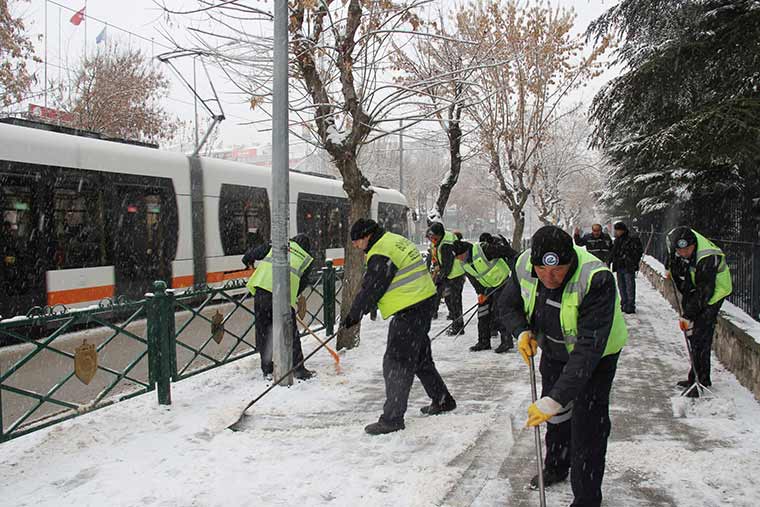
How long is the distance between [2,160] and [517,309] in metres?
7.79

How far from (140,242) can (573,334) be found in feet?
29.9

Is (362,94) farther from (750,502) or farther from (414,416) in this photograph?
(750,502)

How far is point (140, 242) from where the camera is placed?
421 inches

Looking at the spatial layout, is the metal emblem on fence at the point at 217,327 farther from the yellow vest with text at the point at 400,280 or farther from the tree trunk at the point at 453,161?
the tree trunk at the point at 453,161

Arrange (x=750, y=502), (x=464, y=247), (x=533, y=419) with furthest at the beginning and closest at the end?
1. (x=464, y=247)
2. (x=750, y=502)
3. (x=533, y=419)

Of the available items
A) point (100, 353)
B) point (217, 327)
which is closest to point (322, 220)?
point (217, 327)

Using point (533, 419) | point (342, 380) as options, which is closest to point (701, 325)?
point (533, 419)

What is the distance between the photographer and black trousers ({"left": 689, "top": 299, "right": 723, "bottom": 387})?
18.1 ft

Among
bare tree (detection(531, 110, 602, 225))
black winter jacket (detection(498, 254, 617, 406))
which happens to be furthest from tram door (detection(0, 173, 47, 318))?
bare tree (detection(531, 110, 602, 225))

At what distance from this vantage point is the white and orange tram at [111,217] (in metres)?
8.56

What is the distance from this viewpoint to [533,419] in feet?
10.5

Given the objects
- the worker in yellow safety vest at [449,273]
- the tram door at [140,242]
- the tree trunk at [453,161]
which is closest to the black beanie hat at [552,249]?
the worker in yellow safety vest at [449,273]

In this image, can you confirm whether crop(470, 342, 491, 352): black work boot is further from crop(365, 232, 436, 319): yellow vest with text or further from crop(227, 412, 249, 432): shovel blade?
crop(227, 412, 249, 432): shovel blade

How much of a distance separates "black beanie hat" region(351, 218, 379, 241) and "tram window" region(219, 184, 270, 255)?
834 centimetres
